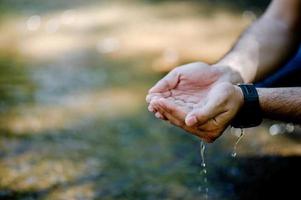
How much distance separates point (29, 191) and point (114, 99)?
3.80 feet

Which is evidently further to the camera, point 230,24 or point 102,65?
point 230,24

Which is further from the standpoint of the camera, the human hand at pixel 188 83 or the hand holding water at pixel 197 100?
the human hand at pixel 188 83

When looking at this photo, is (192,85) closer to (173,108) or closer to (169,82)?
(169,82)

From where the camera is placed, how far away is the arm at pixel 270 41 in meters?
2.43

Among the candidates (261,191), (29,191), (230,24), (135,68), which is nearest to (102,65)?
(135,68)

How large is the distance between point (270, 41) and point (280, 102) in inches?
27.8

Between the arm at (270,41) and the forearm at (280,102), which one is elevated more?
the arm at (270,41)

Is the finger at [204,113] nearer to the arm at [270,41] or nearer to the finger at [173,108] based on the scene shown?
the finger at [173,108]

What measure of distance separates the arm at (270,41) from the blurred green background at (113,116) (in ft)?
2.03

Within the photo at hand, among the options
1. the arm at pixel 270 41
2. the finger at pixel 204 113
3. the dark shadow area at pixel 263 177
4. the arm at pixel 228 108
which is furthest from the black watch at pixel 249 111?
the dark shadow area at pixel 263 177

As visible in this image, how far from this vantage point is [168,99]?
193cm

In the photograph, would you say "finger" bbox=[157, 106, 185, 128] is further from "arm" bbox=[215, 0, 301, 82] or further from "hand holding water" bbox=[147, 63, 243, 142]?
"arm" bbox=[215, 0, 301, 82]

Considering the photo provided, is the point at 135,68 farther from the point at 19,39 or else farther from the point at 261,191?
the point at 261,191

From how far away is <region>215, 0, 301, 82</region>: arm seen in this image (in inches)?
95.7
